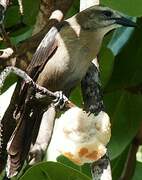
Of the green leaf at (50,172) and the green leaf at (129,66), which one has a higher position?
the green leaf at (50,172)

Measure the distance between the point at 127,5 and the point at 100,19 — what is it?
1.51 feet

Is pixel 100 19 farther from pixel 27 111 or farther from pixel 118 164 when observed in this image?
pixel 118 164

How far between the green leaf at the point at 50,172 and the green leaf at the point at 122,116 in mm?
357

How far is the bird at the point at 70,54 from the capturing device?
2.26 meters

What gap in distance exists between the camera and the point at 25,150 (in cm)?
217

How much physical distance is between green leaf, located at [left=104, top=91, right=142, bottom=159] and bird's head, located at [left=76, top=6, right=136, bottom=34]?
26 cm

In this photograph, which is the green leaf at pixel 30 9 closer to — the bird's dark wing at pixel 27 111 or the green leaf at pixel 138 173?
the bird's dark wing at pixel 27 111

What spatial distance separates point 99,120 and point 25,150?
491 mm

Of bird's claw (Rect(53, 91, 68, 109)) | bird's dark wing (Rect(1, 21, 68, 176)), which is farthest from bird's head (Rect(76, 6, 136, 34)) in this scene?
bird's claw (Rect(53, 91, 68, 109))

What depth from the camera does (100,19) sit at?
244cm

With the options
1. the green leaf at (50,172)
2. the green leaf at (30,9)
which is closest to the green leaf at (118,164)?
the green leaf at (50,172)

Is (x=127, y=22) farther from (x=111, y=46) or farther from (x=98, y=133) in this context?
(x=98, y=133)

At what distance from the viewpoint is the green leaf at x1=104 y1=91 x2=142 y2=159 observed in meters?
2.16

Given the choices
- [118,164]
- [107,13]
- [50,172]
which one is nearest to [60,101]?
[50,172]
